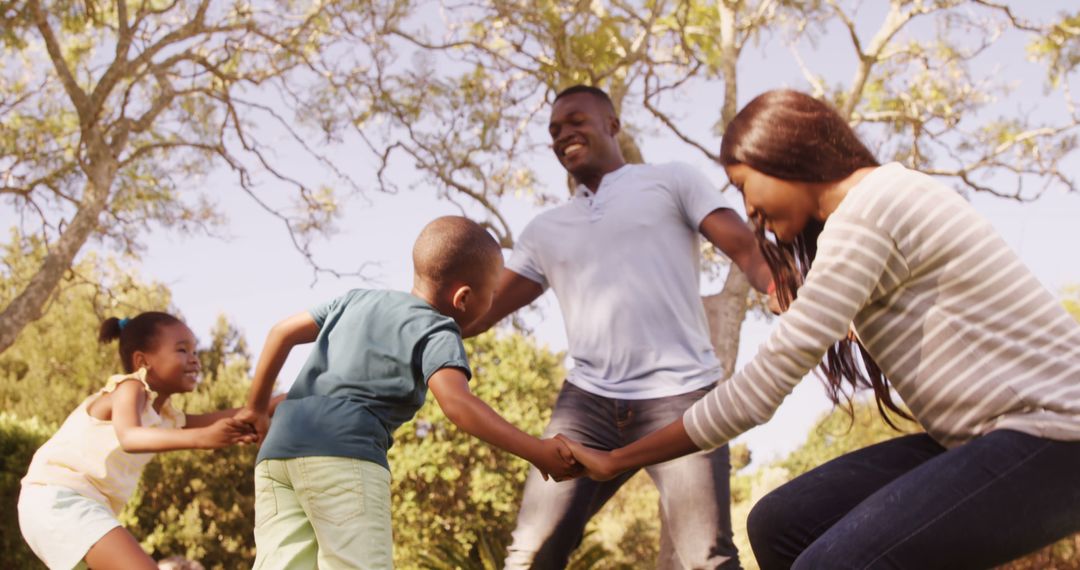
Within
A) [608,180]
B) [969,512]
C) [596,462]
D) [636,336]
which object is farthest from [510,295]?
[969,512]

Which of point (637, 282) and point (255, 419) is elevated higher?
point (255, 419)

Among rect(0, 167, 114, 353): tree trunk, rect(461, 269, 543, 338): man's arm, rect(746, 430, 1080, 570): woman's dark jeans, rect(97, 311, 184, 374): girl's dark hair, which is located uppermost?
rect(0, 167, 114, 353): tree trunk

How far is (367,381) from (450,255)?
45 centimetres

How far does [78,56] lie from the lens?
12.0 m

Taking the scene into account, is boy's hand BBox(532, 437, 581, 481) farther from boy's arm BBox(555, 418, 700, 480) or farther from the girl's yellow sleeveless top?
the girl's yellow sleeveless top

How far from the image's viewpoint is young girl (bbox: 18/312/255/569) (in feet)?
11.7

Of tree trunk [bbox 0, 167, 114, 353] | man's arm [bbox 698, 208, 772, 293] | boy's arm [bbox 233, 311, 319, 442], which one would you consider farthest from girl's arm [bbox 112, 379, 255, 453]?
tree trunk [bbox 0, 167, 114, 353]

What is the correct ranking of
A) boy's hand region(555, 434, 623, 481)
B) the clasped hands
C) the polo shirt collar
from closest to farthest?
boy's hand region(555, 434, 623, 481), the clasped hands, the polo shirt collar

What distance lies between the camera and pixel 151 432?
11.7 ft

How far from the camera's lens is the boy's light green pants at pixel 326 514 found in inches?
109

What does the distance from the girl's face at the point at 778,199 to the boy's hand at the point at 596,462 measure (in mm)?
754

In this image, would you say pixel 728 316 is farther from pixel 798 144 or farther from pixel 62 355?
pixel 62 355

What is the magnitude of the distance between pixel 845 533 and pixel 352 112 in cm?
1018

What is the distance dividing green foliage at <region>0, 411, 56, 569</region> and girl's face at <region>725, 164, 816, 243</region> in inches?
327
